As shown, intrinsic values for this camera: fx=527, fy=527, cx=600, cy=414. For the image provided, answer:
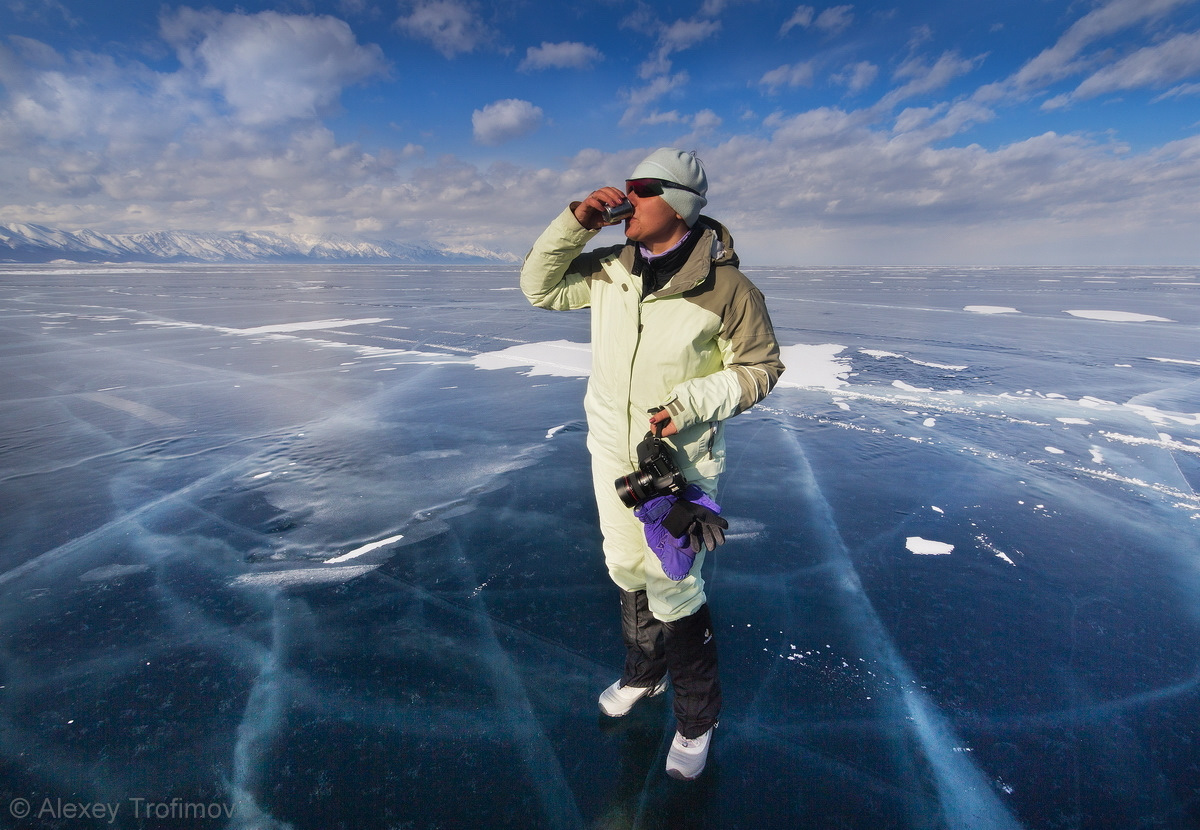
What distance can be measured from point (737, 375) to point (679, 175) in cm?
65

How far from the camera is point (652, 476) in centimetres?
164

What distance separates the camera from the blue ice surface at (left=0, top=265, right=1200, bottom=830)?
1753 mm

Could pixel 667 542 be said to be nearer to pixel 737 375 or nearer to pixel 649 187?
pixel 737 375

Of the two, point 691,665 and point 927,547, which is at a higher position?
point 691,665

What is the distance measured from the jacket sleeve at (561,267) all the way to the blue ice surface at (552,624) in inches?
58.3

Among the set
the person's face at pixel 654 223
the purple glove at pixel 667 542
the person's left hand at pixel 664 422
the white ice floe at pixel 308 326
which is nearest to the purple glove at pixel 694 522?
the purple glove at pixel 667 542

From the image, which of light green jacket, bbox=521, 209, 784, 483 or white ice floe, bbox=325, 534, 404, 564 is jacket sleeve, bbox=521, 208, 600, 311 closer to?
light green jacket, bbox=521, 209, 784, 483

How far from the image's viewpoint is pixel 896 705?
2.06 metres

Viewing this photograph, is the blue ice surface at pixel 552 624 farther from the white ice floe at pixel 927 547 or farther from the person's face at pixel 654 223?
the person's face at pixel 654 223

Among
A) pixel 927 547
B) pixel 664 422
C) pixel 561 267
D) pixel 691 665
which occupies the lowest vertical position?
pixel 927 547

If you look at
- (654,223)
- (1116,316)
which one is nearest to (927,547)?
(654,223)

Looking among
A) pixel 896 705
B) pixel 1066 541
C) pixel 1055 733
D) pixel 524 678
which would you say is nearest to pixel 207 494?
pixel 524 678

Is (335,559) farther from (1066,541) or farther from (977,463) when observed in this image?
(977,463)

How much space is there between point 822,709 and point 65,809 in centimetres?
259
